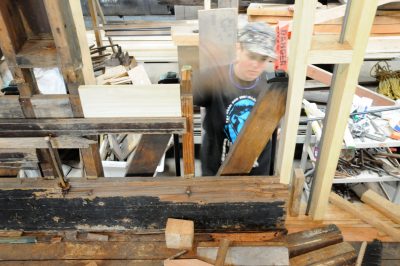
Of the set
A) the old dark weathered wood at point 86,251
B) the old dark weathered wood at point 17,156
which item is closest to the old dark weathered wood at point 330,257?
the old dark weathered wood at point 86,251

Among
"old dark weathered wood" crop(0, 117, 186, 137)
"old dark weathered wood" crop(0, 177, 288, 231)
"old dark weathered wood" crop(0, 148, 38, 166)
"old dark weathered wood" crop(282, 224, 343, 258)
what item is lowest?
"old dark weathered wood" crop(282, 224, 343, 258)

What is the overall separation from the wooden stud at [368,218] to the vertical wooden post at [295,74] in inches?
19.3

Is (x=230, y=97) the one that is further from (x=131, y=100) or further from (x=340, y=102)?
(x=131, y=100)

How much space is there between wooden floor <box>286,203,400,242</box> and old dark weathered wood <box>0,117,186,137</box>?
2.42ft

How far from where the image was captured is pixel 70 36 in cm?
104

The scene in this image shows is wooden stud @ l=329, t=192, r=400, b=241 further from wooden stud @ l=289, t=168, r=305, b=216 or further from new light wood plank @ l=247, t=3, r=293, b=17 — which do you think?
new light wood plank @ l=247, t=3, r=293, b=17

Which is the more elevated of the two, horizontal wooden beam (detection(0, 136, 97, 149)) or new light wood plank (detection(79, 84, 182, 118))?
new light wood plank (detection(79, 84, 182, 118))

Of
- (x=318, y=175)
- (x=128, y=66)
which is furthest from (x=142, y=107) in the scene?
(x=128, y=66)

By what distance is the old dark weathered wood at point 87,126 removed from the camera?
1151 mm

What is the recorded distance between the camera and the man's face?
5.77 feet

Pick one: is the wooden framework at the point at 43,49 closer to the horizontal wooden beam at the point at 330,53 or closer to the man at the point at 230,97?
the horizontal wooden beam at the point at 330,53

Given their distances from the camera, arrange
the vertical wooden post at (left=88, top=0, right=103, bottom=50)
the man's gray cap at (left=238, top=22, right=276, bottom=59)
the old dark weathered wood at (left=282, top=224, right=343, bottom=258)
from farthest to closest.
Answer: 1. the vertical wooden post at (left=88, top=0, right=103, bottom=50)
2. the man's gray cap at (left=238, top=22, right=276, bottom=59)
3. the old dark weathered wood at (left=282, top=224, right=343, bottom=258)

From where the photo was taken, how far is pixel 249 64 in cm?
183

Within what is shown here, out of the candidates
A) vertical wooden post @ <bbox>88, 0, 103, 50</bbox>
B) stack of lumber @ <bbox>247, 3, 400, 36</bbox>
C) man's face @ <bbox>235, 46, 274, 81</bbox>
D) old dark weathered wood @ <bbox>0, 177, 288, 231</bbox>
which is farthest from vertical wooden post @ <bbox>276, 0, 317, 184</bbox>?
vertical wooden post @ <bbox>88, 0, 103, 50</bbox>
